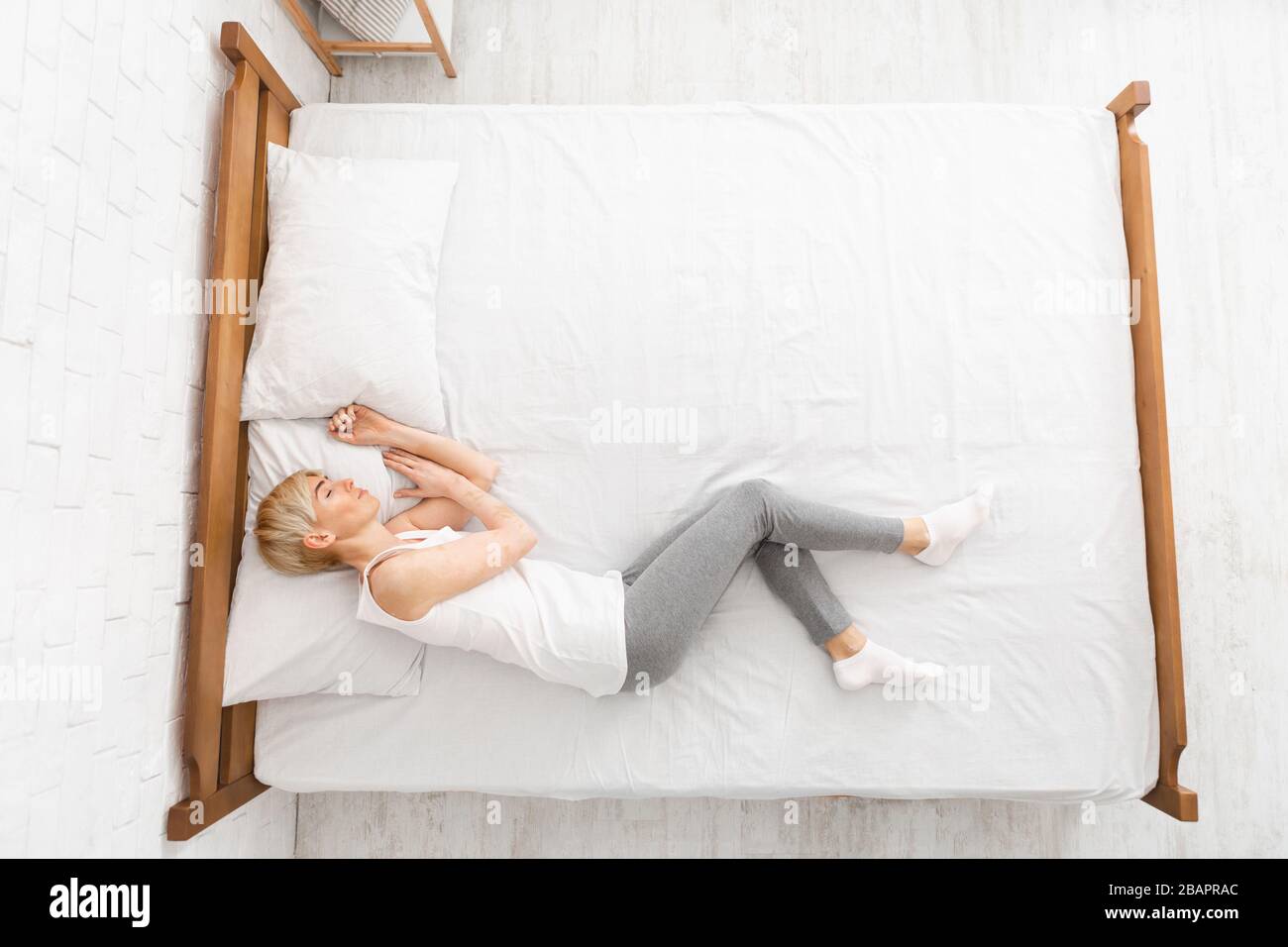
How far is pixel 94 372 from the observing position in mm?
1338

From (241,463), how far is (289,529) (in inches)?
11.5

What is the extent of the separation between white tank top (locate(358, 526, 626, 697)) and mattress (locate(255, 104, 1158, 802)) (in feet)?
0.40

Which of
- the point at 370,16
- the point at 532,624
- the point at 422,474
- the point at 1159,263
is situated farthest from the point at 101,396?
the point at 1159,263

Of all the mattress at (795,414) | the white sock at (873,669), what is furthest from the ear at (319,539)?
the white sock at (873,669)

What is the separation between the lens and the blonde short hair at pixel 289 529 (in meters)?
1.57

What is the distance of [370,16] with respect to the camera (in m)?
2.08

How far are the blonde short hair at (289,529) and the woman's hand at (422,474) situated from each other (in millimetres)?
196

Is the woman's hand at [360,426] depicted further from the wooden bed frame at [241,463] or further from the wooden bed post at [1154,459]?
the wooden bed post at [1154,459]

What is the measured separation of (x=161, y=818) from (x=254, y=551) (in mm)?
533

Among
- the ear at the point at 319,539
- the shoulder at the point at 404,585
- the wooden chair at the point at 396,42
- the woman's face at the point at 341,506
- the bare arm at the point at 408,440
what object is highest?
the wooden chair at the point at 396,42

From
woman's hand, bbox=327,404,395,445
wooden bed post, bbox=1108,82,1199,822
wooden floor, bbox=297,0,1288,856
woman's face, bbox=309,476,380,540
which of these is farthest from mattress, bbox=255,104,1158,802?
wooden floor, bbox=297,0,1288,856
